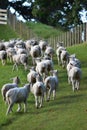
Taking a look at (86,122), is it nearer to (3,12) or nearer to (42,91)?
(42,91)

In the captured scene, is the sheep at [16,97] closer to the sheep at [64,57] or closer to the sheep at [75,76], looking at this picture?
the sheep at [75,76]

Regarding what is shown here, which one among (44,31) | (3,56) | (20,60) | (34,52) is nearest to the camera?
(20,60)

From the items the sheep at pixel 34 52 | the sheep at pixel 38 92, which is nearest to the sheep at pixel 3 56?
the sheep at pixel 34 52

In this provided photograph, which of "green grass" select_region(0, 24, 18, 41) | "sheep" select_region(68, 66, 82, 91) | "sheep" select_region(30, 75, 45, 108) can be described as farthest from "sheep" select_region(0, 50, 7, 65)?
"green grass" select_region(0, 24, 18, 41)

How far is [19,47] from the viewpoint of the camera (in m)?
43.7

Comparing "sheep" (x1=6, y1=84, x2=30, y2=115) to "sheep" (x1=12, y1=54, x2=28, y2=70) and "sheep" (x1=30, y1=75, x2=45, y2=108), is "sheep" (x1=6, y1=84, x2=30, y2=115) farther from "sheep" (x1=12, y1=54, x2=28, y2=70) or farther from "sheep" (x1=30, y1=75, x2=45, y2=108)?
"sheep" (x1=12, y1=54, x2=28, y2=70)

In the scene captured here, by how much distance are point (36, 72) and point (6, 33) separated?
1335 inches

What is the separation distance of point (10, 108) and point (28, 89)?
54.8 inches

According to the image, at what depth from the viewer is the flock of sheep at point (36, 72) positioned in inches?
1121

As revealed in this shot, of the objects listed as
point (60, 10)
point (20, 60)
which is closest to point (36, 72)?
point (20, 60)

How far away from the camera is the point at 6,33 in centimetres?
6669

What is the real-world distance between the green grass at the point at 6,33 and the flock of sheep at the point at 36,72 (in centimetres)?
1775

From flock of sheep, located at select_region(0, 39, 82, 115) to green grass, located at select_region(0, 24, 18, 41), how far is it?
17750mm

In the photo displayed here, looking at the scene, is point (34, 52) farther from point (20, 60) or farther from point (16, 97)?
point (16, 97)
